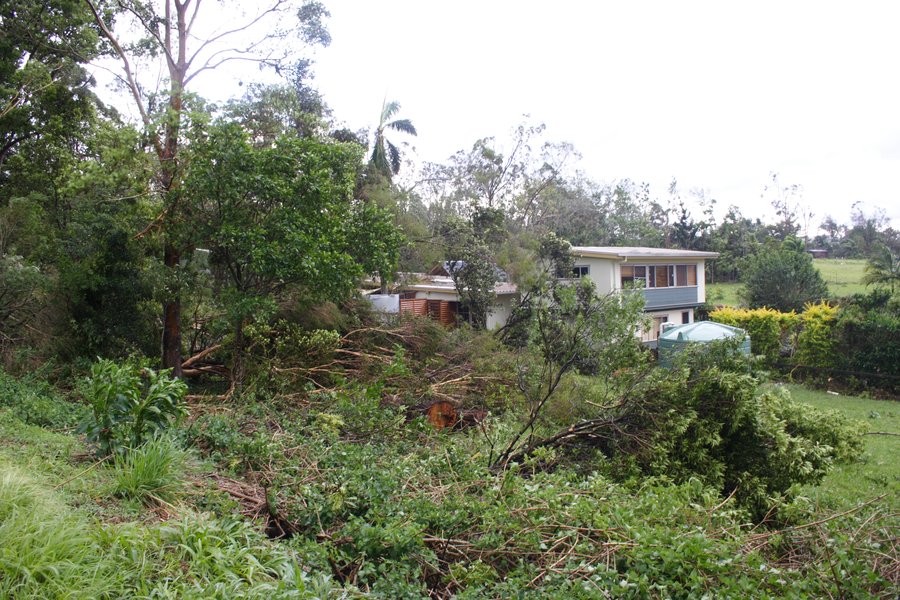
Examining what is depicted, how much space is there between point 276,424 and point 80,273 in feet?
18.5

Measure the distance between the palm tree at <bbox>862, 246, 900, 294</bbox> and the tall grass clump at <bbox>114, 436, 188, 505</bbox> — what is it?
2433 cm

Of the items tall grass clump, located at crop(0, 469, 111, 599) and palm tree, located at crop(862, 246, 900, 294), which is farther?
palm tree, located at crop(862, 246, 900, 294)

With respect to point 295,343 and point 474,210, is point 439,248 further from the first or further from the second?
point 295,343

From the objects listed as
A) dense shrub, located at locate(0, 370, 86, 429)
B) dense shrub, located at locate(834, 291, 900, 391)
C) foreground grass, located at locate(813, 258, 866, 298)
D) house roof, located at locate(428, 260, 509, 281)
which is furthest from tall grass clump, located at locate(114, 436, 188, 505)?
foreground grass, located at locate(813, 258, 866, 298)

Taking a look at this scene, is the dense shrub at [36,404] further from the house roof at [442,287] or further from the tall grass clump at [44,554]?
the house roof at [442,287]

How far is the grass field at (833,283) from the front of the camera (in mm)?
32438

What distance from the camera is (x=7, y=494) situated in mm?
3637

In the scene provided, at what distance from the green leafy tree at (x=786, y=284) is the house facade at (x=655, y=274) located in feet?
10.3

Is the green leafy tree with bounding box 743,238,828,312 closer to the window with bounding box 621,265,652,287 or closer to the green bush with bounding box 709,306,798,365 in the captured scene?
the green bush with bounding box 709,306,798,365

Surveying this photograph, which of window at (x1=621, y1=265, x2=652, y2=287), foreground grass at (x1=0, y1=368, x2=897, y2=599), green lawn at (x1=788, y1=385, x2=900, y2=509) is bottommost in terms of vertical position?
green lawn at (x1=788, y1=385, x2=900, y2=509)

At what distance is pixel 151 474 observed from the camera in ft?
15.1

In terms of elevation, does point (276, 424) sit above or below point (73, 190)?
below

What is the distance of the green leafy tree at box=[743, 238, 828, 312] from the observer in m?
27.8

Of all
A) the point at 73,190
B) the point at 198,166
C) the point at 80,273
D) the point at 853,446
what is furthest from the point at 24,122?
the point at 853,446
